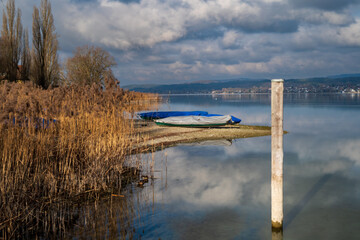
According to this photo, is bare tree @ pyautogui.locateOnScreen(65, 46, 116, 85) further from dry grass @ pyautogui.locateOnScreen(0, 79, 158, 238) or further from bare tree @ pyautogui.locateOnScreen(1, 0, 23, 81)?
dry grass @ pyautogui.locateOnScreen(0, 79, 158, 238)

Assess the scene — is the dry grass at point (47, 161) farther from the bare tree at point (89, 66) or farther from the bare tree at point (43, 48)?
the bare tree at point (89, 66)

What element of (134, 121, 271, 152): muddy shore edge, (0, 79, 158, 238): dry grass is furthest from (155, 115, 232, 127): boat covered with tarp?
(0, 79, 158, 238): dry grass

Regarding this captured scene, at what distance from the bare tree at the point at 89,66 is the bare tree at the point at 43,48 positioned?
1309 cm

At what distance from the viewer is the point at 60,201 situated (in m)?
5.97

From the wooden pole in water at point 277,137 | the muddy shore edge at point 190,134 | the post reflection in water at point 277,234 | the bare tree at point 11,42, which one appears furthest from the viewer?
the bare tree at point 11,42

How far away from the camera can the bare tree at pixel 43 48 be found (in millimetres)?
27891

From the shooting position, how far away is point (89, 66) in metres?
42.8

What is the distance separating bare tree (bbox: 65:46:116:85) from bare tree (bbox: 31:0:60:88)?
13.1 m

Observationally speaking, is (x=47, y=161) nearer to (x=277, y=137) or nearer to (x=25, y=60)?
(x=277, y=137)

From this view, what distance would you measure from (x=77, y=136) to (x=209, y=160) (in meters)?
4.34

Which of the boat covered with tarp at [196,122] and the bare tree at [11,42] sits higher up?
the bare tree at [11,42]

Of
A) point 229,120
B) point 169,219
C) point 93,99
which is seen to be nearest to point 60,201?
point 169,219

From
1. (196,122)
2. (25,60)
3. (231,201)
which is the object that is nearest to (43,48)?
(25,60)

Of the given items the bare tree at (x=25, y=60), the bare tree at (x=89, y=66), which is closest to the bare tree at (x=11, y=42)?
the bare tree at (x=25, y=60)
